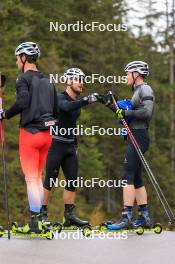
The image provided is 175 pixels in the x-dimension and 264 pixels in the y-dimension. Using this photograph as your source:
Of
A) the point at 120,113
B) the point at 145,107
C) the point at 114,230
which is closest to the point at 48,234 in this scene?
the point at 114,230

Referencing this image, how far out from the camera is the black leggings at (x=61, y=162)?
965cm

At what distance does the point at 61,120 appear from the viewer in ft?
31.5

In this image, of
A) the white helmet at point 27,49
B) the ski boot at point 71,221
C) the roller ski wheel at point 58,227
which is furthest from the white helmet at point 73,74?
the roller ski wheel at point 58,227

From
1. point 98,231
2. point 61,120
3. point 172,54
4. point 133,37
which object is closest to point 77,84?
point 61,120

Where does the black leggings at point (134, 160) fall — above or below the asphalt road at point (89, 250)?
above

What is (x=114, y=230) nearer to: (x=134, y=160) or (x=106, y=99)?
(x=134, y=160)

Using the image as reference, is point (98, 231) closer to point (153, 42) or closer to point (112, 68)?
point (112, 68)

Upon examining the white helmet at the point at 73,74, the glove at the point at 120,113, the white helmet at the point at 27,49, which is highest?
the white helmet at the point at 27,49

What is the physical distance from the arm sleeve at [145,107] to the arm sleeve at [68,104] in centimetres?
72

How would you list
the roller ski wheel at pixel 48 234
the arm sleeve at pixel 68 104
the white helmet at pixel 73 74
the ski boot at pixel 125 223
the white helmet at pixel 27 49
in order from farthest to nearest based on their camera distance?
the white helmet at pixel 73 74 → the ski boot at pixel 125 223 → the arm sleeve at pixel 68 104 → the white helmet at pixel 27 49 → the roller ski wheel at pixel 48 234

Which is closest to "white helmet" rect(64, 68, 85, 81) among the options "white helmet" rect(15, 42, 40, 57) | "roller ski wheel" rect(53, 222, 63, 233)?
"white helmet" rect(15, 42, 40, 57)

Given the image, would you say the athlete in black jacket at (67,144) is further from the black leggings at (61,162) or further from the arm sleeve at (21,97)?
the arm sleeve at (21,97)

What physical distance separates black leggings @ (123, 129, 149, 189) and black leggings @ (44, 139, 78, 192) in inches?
29.2

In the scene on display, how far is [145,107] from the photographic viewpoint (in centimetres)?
943
